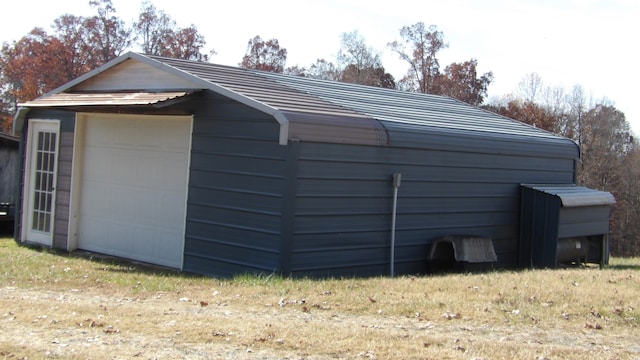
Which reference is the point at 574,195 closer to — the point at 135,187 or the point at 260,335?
the point at 135,187

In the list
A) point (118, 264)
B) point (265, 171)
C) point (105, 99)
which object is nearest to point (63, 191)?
point (118, 264)

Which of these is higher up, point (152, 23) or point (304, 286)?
point (152, 23)

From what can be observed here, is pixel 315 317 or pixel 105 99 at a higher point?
pixel 105 99

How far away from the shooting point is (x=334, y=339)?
21.9ft

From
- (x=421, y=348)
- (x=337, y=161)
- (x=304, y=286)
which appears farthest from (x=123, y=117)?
(x=421, y=348)

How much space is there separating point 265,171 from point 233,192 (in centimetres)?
75

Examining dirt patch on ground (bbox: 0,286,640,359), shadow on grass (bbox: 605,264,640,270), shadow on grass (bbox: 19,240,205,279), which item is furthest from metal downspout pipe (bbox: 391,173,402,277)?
shadow on grass (bbox: 605,264,640,270)

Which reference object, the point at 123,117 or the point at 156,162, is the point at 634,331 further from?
the point at 123,117

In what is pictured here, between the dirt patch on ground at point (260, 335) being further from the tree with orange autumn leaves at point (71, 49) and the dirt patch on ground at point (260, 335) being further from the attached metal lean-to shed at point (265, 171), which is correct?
the tree with orange autumn leaves at point (71, 49)

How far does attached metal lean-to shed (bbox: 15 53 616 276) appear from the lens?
10805 mm

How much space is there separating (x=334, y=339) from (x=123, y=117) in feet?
26.4

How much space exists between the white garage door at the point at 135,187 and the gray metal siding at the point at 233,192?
1.70 ft

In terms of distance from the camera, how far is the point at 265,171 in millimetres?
10766

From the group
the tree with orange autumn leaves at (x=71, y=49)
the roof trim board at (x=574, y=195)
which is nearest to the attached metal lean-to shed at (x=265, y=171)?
the roof trim board at (x=574, y=195)
